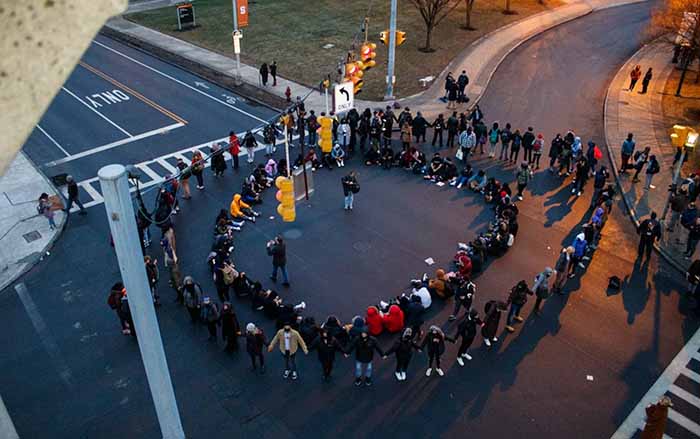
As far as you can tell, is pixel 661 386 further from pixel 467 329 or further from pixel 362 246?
pixel 362 246

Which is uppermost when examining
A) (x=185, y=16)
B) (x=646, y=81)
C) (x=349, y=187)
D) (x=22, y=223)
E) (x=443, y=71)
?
(x=185, y=16)

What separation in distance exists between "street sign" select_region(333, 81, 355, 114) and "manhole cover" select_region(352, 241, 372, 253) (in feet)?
14.2

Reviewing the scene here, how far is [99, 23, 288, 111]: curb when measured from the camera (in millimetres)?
31312

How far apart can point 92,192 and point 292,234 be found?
847cm

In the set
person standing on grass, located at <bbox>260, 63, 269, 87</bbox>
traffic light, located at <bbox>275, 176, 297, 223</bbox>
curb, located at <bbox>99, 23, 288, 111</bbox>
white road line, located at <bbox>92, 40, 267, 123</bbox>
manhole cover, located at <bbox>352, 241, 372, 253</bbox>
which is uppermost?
traffic light, located at <bbox>275, 176, 297, 223</bbox>

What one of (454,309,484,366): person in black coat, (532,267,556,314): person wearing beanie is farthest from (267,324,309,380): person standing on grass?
(532,267,556,314): person wearing beanie

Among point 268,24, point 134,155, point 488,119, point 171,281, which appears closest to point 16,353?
point 171,281

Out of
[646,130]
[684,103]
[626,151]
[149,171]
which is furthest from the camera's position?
[684,103]

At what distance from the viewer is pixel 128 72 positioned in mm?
36250

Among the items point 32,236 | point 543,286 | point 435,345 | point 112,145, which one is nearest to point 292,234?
point 435,345

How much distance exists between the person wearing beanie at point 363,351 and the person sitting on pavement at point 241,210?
7922mm

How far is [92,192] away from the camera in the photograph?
2262cm

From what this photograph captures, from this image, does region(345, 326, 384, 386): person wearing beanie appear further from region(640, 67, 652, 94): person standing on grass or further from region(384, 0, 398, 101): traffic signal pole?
region(640, 67, 652, 94): person standing on grass

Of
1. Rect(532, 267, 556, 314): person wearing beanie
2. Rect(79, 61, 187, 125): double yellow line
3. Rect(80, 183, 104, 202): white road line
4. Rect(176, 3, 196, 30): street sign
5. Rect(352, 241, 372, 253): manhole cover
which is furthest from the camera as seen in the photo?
Rect(176, 3, 196, 30): street sign
